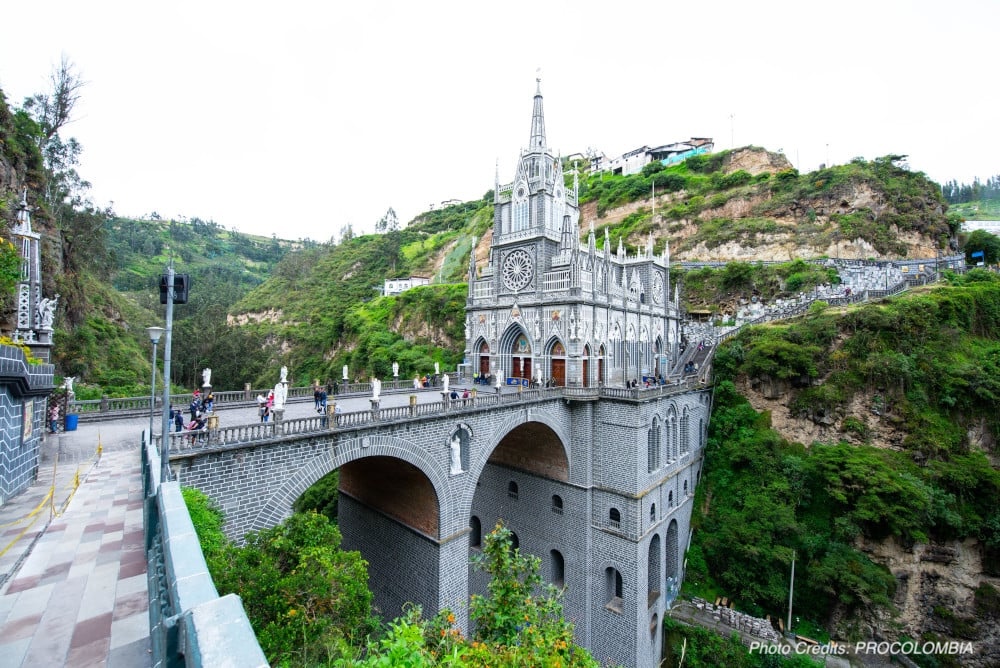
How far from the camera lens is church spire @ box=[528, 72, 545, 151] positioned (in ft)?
99.1

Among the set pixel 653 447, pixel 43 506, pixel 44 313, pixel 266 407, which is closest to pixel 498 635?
Result: pixel 43 506

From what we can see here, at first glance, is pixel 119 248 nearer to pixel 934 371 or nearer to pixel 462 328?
pixel 462 328

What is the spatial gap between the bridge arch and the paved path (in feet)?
11.1

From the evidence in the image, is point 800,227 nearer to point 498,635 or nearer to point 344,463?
point 344,463

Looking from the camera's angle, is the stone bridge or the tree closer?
the stone bridge

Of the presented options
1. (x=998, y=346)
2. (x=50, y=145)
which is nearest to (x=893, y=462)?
(x=998, y=346)

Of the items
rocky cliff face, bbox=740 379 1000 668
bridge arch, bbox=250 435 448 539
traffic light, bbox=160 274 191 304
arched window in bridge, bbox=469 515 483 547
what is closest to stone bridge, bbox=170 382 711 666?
bridge arch, bbox=250 435 448 539

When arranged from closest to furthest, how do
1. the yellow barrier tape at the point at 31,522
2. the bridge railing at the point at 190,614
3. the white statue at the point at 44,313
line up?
the bridge railing at the point at 190,614 → the yellow barrier tape at the point at 31,522 → the white statue at the point at 44,313

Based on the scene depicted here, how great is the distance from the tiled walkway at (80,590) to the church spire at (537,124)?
94.5 ft

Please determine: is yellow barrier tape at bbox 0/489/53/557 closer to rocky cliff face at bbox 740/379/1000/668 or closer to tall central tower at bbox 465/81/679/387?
tall central tower at bbox 465/81/679/387

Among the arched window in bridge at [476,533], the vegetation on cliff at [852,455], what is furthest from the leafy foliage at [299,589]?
the vegetation on cliff at [852,455]

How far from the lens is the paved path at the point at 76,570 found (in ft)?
13.5

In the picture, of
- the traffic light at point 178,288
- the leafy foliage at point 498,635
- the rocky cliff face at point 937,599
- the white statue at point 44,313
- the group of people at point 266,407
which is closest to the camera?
the leafy foliage at point 498,635

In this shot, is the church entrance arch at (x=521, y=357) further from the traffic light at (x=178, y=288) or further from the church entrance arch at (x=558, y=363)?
the traffic light at (x=178, y=288)
